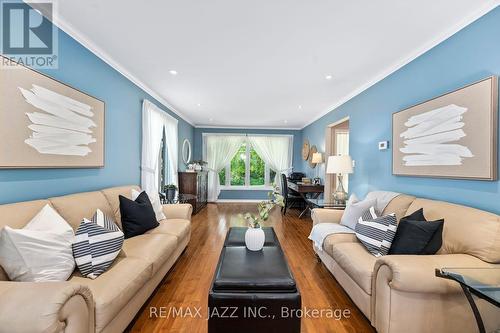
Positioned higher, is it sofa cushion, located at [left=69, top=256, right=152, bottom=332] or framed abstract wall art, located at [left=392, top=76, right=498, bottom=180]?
framed abstract wall art, located at [left=392, top=76, right=498, bottom=180]

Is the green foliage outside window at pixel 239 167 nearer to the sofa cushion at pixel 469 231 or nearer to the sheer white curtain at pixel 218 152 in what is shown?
the sheer white curtain at pixel 218 152

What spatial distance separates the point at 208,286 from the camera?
2.35m

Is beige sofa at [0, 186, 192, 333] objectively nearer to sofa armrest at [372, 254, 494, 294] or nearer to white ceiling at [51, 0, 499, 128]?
white ceiling at [51, 0, 499, 128]

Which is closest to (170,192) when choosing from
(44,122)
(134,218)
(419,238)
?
(134,218)

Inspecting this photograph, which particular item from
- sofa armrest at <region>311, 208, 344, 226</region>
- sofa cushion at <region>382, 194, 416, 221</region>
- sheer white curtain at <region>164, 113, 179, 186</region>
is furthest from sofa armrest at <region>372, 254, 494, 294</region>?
sheer white curtain at <region>164, 113, 179, 186</region>

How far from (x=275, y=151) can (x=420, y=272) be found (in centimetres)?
616

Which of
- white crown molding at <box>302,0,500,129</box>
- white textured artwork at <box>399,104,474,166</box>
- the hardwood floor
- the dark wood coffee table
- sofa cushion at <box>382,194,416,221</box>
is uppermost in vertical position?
white crown molding at <box>302,0,500,129</box>

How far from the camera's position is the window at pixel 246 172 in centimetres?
760

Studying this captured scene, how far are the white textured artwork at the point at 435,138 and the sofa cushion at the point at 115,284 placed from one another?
2.84m

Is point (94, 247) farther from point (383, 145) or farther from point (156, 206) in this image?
point (383, 145)

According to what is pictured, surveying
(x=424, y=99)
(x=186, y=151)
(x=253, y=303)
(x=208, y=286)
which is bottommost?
(x=208, y=286)

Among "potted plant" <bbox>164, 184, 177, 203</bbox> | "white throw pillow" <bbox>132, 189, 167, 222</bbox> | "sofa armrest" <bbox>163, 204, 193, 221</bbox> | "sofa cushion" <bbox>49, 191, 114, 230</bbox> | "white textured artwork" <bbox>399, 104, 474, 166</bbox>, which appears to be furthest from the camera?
"potted plant" <bbox>164, 184, 177, 203</bbox>

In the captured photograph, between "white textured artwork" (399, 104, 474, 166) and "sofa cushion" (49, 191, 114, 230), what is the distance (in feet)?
11.1

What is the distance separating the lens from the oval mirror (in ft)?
20.3
